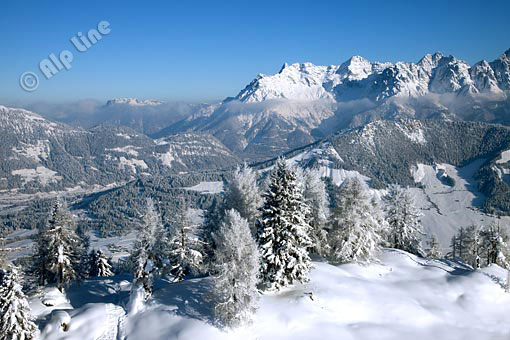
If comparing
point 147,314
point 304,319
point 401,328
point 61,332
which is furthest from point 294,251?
point 61,332

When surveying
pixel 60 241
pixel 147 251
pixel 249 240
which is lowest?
pixel 249 240

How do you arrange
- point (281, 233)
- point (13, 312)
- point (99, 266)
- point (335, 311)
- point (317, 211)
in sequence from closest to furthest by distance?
point (13, 312) → point (335, 311) → point (281, 233) → point (317, 211) → point (99, 266)

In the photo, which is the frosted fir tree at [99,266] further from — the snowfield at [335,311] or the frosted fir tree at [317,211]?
the frosted fir tree at [317,211]

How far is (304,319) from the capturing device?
35344mm

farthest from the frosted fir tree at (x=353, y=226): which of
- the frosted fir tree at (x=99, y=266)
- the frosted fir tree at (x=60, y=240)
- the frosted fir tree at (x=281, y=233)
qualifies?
the frosted fir tree at (x=99, y=266)

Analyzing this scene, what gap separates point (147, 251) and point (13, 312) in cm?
1400

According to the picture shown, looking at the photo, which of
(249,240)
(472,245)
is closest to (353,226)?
(249,240)

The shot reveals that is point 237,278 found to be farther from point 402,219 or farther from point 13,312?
point 402,219

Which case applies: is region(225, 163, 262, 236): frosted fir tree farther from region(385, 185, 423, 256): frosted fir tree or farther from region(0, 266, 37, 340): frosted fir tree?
region(385, 185, 423, 256): frosted fir tree

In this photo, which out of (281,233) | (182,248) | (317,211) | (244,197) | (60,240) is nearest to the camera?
(281,233)

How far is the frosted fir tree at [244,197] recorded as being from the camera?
48781mm

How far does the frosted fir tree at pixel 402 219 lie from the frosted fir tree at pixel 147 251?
49989 millimetres

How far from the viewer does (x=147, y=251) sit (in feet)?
137

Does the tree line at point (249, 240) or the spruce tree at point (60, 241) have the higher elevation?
the spruce tree at point (60, 241)
